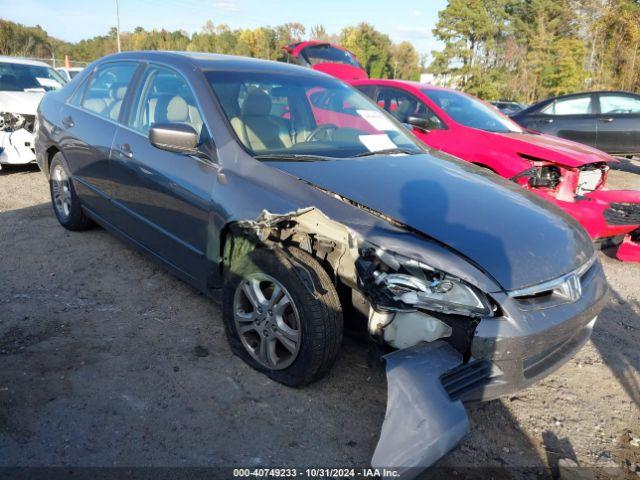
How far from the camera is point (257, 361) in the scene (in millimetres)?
2645

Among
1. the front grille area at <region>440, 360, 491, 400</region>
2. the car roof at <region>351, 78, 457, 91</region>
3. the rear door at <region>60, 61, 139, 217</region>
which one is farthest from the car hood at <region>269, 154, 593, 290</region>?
the car roof at <region>351, 78, 457, 91</region>

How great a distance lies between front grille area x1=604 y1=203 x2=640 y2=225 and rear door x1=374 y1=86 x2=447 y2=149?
1.79 metres

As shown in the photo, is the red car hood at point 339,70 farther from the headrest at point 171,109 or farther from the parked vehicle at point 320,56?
the headrest at point 171,109

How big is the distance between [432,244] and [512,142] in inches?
135

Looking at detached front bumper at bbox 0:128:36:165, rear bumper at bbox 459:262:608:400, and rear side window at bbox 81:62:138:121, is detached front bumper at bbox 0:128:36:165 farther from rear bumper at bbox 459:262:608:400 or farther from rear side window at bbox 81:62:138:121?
rear bumper at bbox 459:262:608:400

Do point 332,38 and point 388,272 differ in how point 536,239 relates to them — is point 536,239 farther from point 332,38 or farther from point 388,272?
point 332,38

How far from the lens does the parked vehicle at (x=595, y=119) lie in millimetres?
9156

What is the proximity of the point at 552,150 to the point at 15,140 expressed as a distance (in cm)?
646

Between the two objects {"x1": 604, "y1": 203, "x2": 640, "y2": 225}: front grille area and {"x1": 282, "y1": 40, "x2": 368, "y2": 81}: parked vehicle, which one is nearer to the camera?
{"x1": 604, "y1": 203, "x2": 640, "y2": 225}: front grille area

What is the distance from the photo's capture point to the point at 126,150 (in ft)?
11.3

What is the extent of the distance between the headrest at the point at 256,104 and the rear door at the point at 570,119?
24.5ft

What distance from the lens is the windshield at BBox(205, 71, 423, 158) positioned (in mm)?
2973

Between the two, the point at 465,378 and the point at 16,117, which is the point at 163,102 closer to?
the point at 465,378

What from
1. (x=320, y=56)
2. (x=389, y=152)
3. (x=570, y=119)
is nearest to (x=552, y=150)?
(x=389, y=152)
